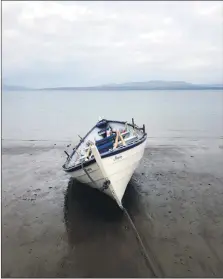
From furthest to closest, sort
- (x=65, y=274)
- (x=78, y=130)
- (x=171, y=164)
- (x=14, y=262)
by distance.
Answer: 1. (x=78, y=130)
2. (x=171, y=164)
3. (x=14, y=262)
4. (x=65, y=274)

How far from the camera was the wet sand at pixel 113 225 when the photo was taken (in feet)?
29.8

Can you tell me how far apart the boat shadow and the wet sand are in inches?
1.5

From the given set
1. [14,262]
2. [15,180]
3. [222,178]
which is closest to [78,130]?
[15,180]

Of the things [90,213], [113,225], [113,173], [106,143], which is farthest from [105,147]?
[113,225]

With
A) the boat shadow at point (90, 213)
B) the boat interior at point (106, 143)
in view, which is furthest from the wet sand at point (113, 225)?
the boat interior at point (106, 143)

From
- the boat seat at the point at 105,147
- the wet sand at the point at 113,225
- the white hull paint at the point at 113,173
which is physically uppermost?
the boat seat at the point at 105,147

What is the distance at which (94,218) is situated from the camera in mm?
11984

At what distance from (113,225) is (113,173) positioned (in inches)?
78.7

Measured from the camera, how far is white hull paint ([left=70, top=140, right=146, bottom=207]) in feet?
38.8

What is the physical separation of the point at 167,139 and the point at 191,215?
59.1 ft

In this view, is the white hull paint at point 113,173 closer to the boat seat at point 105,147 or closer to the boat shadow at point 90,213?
the boat shadow at point 90,213

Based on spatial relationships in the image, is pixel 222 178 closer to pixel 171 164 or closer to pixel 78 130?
pixel 171 164

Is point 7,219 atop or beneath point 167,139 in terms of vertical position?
beneath

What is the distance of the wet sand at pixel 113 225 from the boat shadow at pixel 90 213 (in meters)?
0.04
